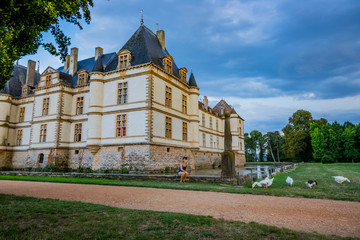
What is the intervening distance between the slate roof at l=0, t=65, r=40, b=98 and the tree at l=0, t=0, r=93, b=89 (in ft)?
97.1

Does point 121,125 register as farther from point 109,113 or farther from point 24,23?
point 24,23

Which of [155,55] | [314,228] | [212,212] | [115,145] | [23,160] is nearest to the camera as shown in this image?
[314,228]

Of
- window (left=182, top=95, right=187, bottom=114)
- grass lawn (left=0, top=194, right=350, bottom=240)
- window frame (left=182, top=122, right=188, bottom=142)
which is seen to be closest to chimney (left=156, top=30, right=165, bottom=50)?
window (left=182, top=95, right=187, bottom=114)

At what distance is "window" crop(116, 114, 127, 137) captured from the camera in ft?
70.4

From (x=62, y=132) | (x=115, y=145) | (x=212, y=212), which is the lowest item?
(x=212, y=212)

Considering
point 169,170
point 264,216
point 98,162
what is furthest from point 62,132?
point 264,216

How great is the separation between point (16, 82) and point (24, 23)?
3293 centimetres

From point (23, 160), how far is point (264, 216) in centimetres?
3347

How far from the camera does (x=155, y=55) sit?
23531 millimetres

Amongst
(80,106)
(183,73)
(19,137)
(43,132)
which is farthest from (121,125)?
(19,137)

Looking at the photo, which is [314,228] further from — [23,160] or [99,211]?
[23,160]

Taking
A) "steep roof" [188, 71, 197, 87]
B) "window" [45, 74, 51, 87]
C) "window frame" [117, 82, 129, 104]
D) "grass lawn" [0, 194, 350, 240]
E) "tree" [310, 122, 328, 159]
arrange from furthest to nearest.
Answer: "tree" [310, 122, 328, 159]
"window" [45, 74, 51, 87]
"steep roof" [188, 71, 197, 87]
"window frame" [117, 82, 129, 104]
"grass lawn" [0, 194, 350, 240]

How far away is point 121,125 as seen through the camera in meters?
21.6

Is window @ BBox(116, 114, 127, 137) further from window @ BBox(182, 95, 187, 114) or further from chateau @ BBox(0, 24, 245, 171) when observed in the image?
window @ BBox(182, 95, 187, 114)
